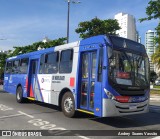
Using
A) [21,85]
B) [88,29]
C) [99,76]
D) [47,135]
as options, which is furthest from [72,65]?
[88,29]

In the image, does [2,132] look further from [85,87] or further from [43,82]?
[43,82]

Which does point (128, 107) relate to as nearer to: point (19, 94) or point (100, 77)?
point (100, 77)

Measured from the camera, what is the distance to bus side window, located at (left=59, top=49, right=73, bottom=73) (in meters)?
11.1

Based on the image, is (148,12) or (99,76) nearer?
(99,76)

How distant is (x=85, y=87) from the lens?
400 inches

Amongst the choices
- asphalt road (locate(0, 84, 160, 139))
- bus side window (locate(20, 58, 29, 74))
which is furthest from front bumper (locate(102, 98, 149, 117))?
bus side window (locate(20, 58, 29, 74))

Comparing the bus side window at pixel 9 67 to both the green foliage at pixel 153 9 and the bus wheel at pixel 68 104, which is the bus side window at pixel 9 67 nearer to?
the bus wheel at pixel 68 104

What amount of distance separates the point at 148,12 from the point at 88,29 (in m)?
7.49

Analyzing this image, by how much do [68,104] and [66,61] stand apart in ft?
5.61

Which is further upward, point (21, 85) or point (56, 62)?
point (56, 62)

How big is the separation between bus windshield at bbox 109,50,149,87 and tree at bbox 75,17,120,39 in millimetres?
22376

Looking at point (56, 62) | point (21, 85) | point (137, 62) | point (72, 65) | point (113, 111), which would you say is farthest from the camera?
point (21, 85)

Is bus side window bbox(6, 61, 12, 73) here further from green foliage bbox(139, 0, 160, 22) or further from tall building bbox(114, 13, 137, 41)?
tall building bbox(114, 13, 137, 41)

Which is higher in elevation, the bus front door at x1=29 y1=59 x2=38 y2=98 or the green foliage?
the green foliage
